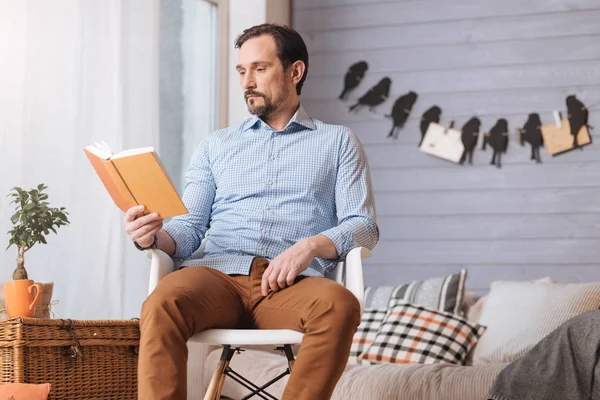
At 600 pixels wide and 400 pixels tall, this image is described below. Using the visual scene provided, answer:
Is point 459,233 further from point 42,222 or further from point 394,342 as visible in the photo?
point 42,222

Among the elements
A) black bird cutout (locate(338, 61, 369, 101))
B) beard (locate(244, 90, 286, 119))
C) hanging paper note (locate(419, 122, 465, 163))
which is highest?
black bird cutout (locate(338, 61, 369, 101))

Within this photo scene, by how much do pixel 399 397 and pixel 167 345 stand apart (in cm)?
109

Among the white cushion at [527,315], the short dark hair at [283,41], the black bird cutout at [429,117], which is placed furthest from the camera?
the black bird cutout at [429,117]

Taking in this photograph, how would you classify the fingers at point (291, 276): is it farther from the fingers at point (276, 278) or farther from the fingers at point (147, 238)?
the fingers at point (147, 238)

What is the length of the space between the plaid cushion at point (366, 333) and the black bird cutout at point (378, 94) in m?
1.13

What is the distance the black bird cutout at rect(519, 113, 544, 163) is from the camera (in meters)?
3.84

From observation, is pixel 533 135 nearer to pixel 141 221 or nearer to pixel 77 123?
pixel 77 123

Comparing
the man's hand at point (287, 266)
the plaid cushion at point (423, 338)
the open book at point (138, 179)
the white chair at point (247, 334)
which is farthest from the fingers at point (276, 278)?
the plaid cushion at point (423, 338)

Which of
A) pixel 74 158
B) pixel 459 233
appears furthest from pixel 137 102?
pixel 459 233

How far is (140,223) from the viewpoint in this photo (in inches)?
77.0

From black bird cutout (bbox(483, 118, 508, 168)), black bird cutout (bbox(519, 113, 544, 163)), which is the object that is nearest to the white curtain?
black bird cutout (bbox(483, 118, 508, 168))

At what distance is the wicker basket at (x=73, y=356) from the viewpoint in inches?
87.4

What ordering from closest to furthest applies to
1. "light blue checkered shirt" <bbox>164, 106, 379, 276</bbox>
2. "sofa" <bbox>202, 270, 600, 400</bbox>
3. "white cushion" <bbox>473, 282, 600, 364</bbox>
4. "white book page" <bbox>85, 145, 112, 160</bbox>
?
"white book page" <bbox>85, 145, 112, 160</bbox>
"light blue checkered shirt" <bbox>164, 106, 379, 276</bbox>
"sofa" <bbox>202, 270, 600, 400</bbox>
"white cushion" <bbox>473, 282, 600, 364</bbox>

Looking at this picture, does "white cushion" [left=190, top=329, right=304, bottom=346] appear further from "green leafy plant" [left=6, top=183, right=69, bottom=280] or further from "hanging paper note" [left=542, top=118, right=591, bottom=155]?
"hanging paper note" [left=542, top=118, right=591, bottom=155]
